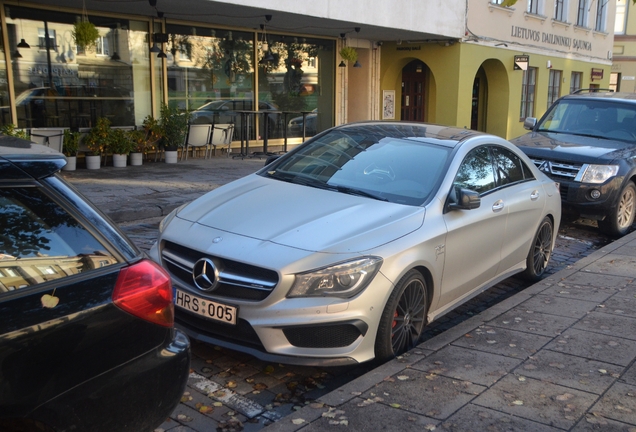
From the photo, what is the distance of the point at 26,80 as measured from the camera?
12039mm

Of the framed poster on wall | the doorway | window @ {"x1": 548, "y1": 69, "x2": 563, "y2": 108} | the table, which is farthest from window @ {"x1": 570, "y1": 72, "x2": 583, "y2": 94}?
the table

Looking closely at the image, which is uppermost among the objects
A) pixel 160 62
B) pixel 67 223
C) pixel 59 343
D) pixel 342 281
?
pixel 160 62

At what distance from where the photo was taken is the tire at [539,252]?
21.4 ft

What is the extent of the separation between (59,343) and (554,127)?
9.91m

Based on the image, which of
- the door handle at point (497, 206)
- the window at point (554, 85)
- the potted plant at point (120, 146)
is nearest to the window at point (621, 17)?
the window at point (554, 85)

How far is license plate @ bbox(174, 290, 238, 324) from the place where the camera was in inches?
158

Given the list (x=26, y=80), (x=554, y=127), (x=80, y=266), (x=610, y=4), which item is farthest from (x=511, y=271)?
(x=610, y=4)

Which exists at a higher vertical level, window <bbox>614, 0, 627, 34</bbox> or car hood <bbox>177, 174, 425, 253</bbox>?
window <bbox>614, 0, 627, 34</bbox>

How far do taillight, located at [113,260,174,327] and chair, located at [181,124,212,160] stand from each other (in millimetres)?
11820

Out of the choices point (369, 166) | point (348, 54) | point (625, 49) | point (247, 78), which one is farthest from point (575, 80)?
point (369, 166)

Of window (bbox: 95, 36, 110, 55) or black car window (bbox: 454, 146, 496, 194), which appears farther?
window (bbox: 95, 36, 110, 55)

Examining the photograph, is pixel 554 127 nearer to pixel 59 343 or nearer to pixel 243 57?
pixel 243 57

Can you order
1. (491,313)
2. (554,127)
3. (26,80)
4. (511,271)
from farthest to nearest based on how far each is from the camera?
1. (26,80)
2. (554,127)
3. (511,271)
4. (491,313)

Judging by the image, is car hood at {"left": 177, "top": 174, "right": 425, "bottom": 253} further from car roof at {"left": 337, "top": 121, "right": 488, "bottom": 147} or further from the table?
the table
